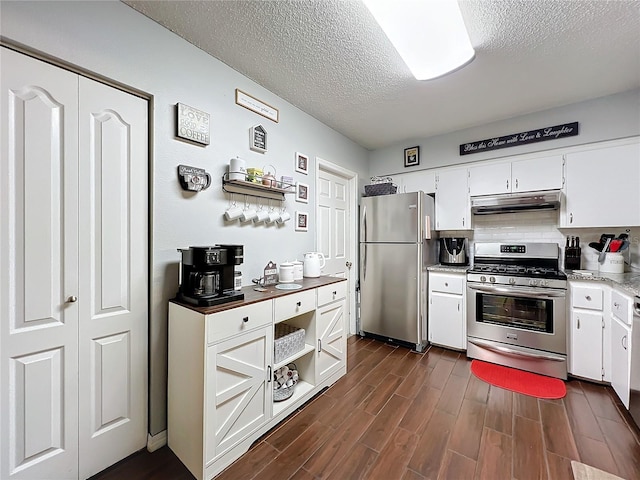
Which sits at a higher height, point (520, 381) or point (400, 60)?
point (400, 60)

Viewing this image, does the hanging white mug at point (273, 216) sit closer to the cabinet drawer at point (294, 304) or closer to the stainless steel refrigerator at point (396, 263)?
the cabinet drawer at point (294, 304)

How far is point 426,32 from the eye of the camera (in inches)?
58.1

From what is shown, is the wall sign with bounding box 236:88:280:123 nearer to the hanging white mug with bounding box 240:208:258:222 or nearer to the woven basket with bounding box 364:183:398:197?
the hanging white mug with bounding box 240:208:258:222

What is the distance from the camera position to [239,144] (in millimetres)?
2033

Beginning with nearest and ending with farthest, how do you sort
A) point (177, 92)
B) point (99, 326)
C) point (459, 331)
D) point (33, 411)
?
1. point (33, 411)
2. point (99, 326)
3. point (177, 92)
4. point (459, 331)

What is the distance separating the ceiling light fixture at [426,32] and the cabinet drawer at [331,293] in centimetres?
179

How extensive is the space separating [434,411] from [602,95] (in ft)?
10.6

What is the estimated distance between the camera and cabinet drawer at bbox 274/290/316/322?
5.85 feet

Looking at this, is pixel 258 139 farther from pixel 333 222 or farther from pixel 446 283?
pixel 446 283

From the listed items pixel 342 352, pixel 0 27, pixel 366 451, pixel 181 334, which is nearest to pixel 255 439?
pixel 366 451

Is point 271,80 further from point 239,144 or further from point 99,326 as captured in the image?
point 99,326

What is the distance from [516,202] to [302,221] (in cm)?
228

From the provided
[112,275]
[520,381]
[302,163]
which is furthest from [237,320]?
[520,381]

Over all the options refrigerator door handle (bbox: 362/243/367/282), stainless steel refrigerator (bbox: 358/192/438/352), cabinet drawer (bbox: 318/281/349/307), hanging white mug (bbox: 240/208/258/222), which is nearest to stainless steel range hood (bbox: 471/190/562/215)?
stainless steel refrigerator (bbox: 358/192/438/352)
